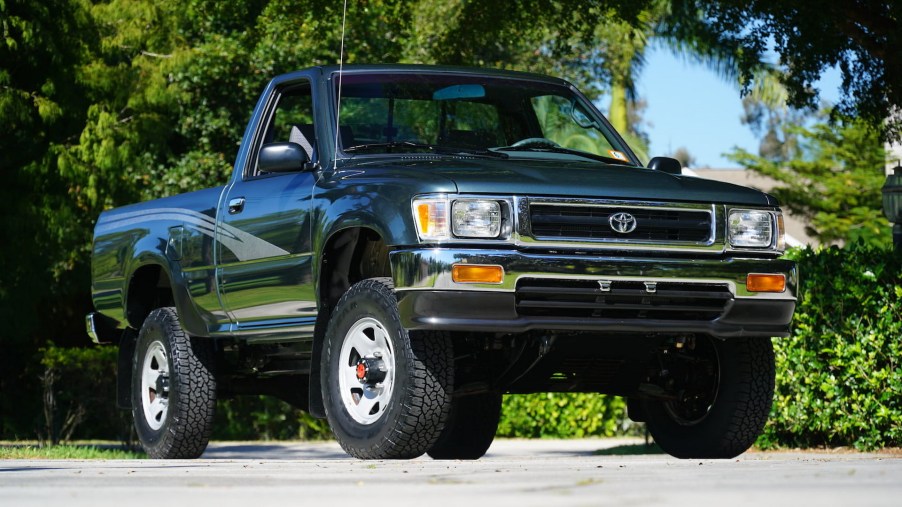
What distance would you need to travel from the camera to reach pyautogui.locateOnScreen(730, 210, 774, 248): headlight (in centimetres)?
748

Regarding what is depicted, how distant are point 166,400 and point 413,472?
398cm

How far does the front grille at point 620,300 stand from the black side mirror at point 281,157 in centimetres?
153

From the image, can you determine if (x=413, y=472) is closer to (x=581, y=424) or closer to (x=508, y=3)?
(x=508, y=3)

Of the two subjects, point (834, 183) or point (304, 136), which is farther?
point (834, 183)

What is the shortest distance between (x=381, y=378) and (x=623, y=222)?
4.36 feet

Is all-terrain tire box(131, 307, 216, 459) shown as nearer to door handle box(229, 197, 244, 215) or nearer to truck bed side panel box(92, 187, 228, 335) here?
truck bed side panel box(92, 187, 228, 335)

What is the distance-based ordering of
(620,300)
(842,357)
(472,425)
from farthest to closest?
(842,357) → (472,425) → (620,300)

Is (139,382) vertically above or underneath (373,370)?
underneath

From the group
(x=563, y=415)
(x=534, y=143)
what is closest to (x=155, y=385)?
(x=534, y=143)

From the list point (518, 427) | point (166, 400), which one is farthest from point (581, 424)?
point (166, 400)

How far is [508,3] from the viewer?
14461mm

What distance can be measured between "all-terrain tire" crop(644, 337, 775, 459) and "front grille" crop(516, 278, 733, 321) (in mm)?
690

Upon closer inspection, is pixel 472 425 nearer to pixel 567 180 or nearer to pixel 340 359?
pixel 340 359

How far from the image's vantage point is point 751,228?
7.54m
